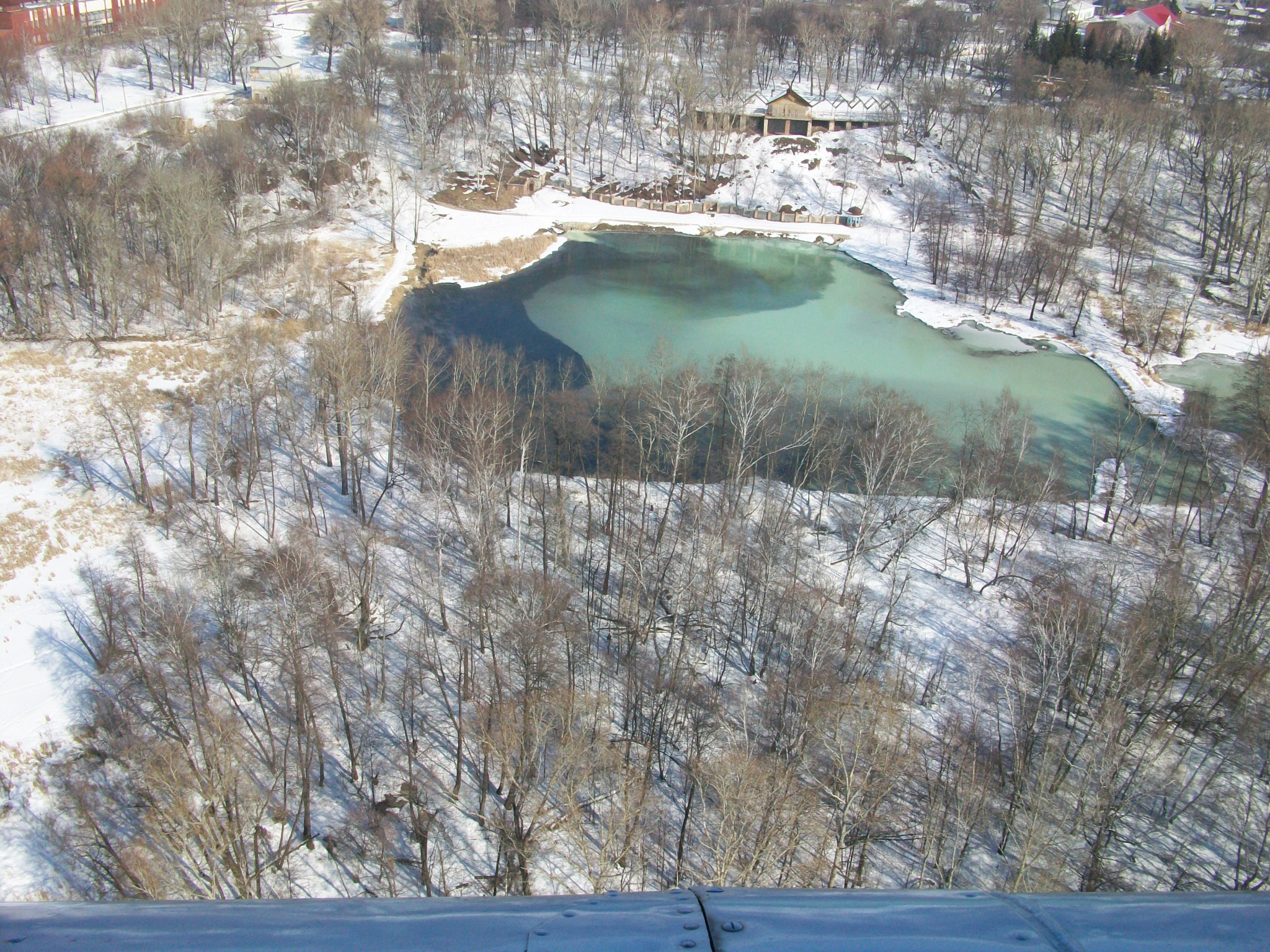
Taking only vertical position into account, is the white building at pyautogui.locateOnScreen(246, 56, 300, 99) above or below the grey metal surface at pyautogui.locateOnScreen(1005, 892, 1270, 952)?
above

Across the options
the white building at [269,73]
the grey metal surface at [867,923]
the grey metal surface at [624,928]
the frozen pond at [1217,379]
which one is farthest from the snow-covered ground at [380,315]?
the grey metal surface at [867,923]

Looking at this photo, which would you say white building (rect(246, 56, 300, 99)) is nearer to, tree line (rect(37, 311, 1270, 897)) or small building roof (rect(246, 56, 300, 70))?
small building roof (rect(246, 56, 300, 70))

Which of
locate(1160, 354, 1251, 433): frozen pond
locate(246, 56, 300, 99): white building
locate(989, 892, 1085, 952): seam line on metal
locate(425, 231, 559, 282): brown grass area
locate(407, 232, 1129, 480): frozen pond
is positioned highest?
locate(246, 56, 300, 99): white building

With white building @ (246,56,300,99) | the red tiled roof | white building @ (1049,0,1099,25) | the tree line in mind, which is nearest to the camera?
the tree line

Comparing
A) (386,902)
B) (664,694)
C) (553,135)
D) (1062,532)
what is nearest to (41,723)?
(664,694)

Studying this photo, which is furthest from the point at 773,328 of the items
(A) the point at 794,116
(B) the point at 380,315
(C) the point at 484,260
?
(A) the point at 794,116

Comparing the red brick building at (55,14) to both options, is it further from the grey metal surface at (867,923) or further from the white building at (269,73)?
the grey metal surface at (867,923)

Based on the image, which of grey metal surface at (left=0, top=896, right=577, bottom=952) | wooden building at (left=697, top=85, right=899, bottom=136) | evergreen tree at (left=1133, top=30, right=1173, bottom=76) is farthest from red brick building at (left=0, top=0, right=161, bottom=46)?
evergreen tree at (left=1133, top=30, right=1173, bottom=76)
